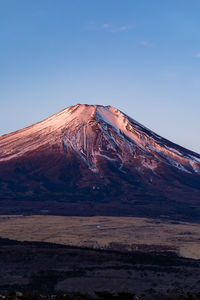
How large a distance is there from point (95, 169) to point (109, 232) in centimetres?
5911

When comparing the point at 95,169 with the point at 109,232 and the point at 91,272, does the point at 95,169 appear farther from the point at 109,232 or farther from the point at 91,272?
the point at 91,272

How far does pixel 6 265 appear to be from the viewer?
36438 mm

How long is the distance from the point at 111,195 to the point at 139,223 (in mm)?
33859

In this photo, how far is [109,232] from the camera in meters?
61.1

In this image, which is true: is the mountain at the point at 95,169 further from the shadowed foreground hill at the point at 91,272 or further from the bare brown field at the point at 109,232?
the shadowed foreground hill at the point at 91,272

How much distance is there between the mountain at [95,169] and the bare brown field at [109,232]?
395 inches

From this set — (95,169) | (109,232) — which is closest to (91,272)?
(109,232)

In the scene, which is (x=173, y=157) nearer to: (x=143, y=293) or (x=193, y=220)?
(x=193, y=220)

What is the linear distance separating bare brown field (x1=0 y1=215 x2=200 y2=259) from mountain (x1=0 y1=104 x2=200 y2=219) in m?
10.0

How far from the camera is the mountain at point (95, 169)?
307 ft

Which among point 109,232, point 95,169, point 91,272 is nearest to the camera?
point 91,272

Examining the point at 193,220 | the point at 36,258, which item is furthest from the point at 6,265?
the point at 193,220

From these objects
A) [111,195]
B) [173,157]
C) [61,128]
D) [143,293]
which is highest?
[61,128]

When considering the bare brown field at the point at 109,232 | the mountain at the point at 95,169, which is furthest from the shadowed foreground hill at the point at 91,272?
the mountain at the point at 95,169
